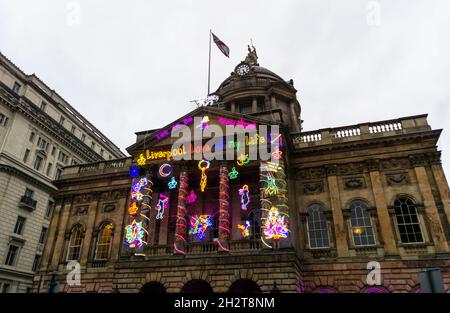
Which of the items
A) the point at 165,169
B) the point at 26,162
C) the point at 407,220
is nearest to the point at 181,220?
the point at 165,169

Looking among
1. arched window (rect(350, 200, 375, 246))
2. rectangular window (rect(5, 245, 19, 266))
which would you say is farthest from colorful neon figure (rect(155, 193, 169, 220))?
rectangular window (rect(5, 245, 19, 266))

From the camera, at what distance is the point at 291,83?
39.2 metres

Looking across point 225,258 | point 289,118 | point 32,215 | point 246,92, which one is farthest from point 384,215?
point 32,215

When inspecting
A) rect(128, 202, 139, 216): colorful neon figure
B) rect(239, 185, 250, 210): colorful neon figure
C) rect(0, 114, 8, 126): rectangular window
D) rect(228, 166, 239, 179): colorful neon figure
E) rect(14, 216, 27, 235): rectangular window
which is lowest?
rect(128, 202, 139, 216): colorful neon figure

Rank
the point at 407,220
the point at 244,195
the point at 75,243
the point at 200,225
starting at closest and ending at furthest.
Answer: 1. the point at 407,220
2. the point at 200,225
3. the point at 244,195
4. the point at 75,243

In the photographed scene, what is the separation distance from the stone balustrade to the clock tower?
8.63 metres

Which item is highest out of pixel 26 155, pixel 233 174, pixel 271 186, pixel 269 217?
pixel 26 155

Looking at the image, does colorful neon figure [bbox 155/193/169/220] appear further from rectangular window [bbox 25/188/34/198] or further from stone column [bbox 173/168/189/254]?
rectangular window [bbox 25/188/34/198]

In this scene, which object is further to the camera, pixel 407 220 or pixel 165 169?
pixel 165 169

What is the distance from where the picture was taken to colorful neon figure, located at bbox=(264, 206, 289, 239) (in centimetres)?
1917

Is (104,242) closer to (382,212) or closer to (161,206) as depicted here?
(161,206)

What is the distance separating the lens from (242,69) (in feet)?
128

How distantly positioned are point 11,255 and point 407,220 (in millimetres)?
37735
